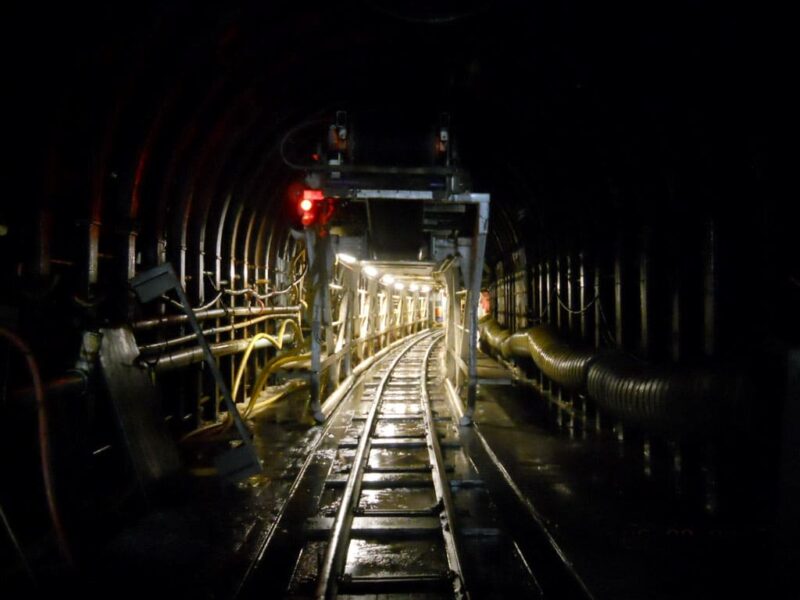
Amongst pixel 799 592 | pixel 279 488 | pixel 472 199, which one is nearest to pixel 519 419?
pixel 472 199

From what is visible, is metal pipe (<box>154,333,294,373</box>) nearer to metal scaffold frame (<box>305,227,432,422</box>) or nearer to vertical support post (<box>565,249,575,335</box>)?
metal scaffold frame (<box>305,227,432,422</box>)

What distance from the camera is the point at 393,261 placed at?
328 inches

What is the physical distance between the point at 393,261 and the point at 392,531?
5285 millimetres

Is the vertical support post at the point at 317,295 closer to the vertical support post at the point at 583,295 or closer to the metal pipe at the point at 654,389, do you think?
the metal pipe at the point at 654,389

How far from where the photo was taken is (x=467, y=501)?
436 cm

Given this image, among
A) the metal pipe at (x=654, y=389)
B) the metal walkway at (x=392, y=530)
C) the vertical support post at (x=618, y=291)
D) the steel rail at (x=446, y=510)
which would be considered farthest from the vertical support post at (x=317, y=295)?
the vertical support post at (x=618, y=291)

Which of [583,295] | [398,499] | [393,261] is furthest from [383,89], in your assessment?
[398,499]

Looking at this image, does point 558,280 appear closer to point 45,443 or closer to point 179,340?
point 179,340

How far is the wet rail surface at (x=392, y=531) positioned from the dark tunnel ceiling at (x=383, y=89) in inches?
144

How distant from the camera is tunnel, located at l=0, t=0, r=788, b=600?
335cm

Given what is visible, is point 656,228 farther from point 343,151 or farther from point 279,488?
point 279,488

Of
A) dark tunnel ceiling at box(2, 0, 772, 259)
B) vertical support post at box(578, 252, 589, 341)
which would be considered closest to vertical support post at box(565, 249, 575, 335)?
vertical support post at box(578, 252, 589, 341)

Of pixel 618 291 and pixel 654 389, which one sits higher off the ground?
pixel 618 291

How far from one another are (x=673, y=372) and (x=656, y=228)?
1909mm
